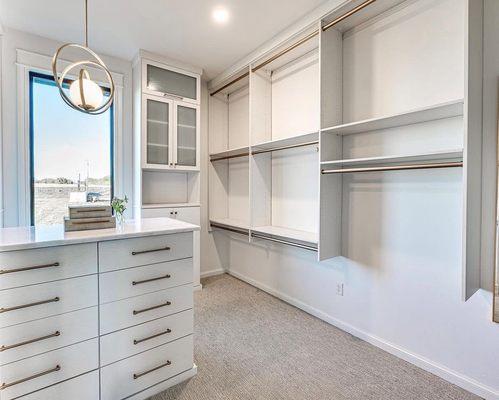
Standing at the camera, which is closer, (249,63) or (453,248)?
(453,248)

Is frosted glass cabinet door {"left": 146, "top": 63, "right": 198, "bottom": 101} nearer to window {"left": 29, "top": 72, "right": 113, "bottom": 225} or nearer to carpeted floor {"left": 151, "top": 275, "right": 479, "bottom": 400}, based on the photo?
window {"left": 29, "top": 72, "right": 113, "bottom": 225}

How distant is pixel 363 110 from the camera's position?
241 cm

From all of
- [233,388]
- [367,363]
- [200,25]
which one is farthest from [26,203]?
[367,363]

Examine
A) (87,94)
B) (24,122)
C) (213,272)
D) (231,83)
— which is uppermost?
(231,83)

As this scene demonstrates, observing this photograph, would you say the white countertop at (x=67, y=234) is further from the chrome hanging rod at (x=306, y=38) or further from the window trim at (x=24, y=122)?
the chrome hanging rod at (x=306, y=38)

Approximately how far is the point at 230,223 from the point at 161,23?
2.27 m

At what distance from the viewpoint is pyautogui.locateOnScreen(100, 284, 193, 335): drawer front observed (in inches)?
62.8

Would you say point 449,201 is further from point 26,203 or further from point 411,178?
point 26,203

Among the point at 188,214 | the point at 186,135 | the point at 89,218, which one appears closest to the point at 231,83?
the point at 186,135

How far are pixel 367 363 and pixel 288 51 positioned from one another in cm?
281

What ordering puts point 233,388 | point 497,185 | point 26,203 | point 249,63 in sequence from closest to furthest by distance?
point 497,185, point 233,388, point 26,203, point 249,63

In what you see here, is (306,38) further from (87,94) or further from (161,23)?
(87,94)

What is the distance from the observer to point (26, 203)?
9.34 ft

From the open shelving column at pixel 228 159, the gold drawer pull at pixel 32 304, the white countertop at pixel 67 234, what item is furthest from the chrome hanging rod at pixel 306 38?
the gold drawer pull at pixel 32 304
